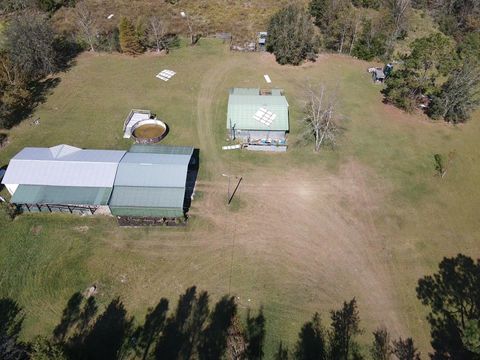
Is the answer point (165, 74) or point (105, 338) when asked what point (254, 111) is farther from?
point (105, 338)

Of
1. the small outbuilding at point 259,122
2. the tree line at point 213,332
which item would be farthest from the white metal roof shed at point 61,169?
the small outbuilding at point 259,122

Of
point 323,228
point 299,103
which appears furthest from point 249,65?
point 323,228

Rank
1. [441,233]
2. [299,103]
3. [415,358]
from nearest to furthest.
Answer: [415,358]
[441,233]
[299,103]

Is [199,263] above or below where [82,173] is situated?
below

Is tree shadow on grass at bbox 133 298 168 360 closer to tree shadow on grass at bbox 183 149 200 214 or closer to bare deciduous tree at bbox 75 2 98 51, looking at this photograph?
tree shadow on grass at bbox 183 149 200 214

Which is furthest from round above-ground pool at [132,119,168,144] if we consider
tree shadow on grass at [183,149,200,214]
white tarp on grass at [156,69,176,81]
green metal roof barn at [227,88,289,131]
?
white tarp on grass at [156,69,176,81]

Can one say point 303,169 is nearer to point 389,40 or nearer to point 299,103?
point 299,103

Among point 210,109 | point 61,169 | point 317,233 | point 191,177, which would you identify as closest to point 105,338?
point 61,169

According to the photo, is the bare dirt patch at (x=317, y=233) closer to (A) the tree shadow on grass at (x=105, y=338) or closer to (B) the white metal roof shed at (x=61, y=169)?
(A) the tree shadow on grass at (x=105, y=338)
